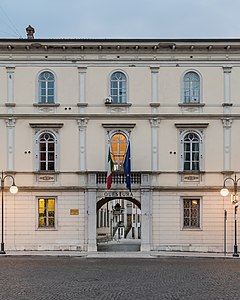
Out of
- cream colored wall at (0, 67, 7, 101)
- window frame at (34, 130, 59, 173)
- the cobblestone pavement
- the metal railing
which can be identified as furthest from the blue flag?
cream colored wall at (0, 67, 7, 101)

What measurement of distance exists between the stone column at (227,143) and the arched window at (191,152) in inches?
53.9

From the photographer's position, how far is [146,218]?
3569cm

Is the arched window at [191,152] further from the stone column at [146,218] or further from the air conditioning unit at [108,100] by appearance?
the air conditioning unit at [108,100]

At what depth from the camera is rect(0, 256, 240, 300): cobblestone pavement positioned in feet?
59.2

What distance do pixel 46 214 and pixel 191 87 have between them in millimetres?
10268

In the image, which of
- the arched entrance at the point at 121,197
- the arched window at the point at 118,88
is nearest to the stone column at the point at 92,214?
the arched entrance at the point at 121,197

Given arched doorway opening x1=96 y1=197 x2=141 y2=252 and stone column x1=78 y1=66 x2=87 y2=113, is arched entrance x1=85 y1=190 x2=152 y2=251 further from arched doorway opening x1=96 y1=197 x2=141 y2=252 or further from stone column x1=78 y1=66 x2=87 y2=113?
stone column x1=78 y1=66 x2=87 y2=113

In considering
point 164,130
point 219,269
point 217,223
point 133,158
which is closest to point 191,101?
point 164,130

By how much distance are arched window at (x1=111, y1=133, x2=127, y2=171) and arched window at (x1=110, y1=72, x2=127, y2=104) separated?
1.88 metres

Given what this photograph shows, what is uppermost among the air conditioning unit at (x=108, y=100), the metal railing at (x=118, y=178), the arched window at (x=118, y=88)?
the arched window at (x=118, y=88)

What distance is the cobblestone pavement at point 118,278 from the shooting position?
18047 mm

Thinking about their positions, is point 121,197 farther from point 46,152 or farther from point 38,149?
point 38,149

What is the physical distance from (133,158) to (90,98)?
12.9 feet

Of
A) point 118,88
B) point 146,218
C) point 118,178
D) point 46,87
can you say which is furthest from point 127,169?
point 46,87
